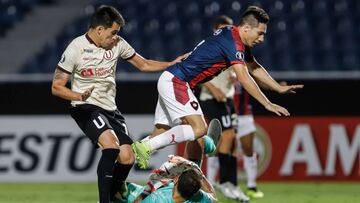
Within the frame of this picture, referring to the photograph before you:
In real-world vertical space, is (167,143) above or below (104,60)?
below

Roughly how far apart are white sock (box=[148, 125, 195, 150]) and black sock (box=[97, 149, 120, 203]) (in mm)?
386

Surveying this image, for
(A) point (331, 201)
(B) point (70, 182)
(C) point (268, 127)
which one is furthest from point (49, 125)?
(A) point (331, 201)

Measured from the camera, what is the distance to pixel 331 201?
11.0m

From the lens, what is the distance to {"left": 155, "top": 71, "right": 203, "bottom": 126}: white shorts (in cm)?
888

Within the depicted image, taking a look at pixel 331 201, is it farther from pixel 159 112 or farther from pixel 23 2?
pixel 23 2

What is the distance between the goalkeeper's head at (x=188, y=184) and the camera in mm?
7742

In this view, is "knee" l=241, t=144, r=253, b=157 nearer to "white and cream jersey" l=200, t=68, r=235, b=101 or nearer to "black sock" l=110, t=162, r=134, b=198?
"white and cream jersey" l=200, t=68, r=235, b=101

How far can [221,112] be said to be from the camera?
A: 37.2 ft

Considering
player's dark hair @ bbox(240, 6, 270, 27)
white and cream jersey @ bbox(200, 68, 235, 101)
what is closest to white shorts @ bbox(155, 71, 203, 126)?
player's dark hair @ bbox(240, 6, 270, 27)

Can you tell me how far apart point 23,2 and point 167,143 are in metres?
10.9

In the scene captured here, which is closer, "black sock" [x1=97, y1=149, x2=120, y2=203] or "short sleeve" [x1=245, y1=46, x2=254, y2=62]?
"black sock" [x1=97, y1=149, x2=120, y2=203]

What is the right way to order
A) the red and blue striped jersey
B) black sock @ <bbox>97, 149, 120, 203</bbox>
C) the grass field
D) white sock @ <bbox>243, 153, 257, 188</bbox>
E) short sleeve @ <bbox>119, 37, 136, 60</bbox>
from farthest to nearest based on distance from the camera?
white sock @ <bbox>243, 153, 257, 188</bbox> < the grass field < short sleeve @ <bbox>119, 37, 136, 60</bbox> < the red and blue striped jersey < black sock @ <bbox>97, 149, 120, 203</bbox>

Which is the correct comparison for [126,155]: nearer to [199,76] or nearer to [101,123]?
[101,123]

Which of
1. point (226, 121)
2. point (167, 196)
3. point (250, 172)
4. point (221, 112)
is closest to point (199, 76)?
point (167, 196)
